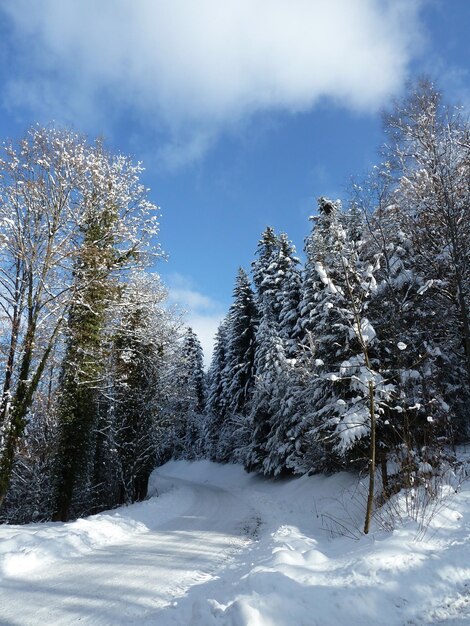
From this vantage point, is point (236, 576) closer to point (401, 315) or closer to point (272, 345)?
point (401, 315)

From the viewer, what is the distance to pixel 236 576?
6.30 m

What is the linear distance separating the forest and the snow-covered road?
3.25 m

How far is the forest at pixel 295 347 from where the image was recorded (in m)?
9.37

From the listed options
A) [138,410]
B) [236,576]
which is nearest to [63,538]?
[236,576]

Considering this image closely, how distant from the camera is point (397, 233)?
1341 cm

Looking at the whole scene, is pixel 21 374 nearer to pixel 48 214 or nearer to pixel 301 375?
pixel 48 214

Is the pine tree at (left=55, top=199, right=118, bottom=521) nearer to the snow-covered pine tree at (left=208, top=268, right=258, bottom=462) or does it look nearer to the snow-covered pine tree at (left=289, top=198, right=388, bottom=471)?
the snow-covered pine tree at (left=289, top=198, right=388, bottom=471)

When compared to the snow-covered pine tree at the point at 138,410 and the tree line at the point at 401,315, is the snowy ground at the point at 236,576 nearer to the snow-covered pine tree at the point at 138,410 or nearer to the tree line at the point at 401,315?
the tree line at the point at 401,315

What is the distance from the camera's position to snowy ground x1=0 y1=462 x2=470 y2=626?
4.23 metres

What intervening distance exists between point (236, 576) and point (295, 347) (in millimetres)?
17161

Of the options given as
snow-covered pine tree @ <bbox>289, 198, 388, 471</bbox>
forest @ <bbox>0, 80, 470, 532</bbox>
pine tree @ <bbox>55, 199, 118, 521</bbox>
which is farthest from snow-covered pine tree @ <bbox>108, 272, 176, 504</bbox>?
snow-covered pine tree @ <bbox>289, 198, 388, 471</bbox>

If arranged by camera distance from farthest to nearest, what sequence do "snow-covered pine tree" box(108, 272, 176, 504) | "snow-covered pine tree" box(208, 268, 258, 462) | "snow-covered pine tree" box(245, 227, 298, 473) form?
"snow-covered pine tree" box(208, 268, 258, 462), "snow-covered pine tree" box(245, 227, 298, 473), "snow-covered pine tree" box(108, 272, 176, 504)

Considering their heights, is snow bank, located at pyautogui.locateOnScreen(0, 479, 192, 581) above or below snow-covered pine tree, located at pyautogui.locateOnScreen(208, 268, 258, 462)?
below

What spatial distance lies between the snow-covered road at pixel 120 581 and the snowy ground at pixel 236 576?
0.02m
